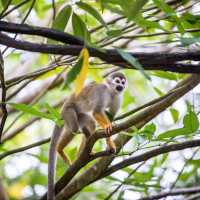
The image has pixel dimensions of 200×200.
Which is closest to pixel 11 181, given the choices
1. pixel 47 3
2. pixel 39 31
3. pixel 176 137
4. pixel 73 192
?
pixel 47 3

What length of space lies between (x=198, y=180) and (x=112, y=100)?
850mm

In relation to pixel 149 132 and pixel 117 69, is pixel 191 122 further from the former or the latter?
pixel 117 69

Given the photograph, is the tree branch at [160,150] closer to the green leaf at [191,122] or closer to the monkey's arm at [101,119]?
the green leaf at [191,122]

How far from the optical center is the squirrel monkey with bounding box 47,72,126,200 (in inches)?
121

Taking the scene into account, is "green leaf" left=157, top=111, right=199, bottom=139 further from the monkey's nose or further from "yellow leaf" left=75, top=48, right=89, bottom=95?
the monkey's nose

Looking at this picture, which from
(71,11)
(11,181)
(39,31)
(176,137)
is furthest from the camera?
(11,181)

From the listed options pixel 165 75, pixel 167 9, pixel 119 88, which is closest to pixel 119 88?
pixel 119 88

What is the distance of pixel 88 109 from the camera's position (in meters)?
3.37

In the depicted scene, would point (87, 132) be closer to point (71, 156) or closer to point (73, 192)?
point (71, 156)

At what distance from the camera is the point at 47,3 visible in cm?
284

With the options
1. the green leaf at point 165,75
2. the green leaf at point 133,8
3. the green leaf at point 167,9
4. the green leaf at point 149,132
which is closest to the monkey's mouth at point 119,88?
the green leaf at point 165,75

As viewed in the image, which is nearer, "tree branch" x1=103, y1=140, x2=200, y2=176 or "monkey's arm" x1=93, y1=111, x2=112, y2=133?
"tree branch" x1=103, y1=140, x2=200, y2=176

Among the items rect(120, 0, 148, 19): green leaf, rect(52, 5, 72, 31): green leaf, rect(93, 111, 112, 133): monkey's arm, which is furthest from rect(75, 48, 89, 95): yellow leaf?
rect(93, 111, 112, 133): monkey's arm

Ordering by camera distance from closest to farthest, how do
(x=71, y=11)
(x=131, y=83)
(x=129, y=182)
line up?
1. (x=71, y=11)
2. (x=129, y=182)
3. (x=131, y=83)
